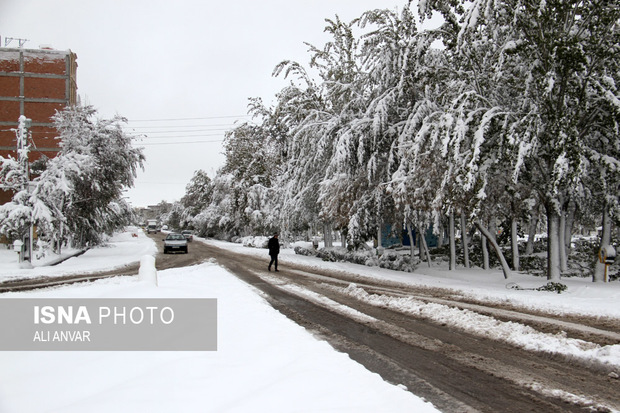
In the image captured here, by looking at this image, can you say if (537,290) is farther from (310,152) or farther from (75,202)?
(75,202)

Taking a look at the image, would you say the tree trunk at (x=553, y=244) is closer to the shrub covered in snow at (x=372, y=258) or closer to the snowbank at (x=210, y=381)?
the shrub covered in snow at (x=372, y=258)

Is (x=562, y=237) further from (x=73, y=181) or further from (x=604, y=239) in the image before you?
(x=73, y=181)

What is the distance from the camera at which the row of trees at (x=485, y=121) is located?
486 inches

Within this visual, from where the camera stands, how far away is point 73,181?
25.2 meters

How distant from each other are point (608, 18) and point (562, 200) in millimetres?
5655

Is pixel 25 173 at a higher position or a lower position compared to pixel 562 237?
higher

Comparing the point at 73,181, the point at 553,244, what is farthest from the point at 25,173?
the point at 553,244

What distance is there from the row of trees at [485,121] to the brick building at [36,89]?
1382 inches

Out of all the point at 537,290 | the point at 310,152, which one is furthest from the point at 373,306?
the point at 310,152

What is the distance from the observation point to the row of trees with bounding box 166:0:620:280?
1235cm

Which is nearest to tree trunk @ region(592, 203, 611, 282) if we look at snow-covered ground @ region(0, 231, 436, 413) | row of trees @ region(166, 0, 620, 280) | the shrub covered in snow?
row of trees @ region(166, 0, 620, 280)

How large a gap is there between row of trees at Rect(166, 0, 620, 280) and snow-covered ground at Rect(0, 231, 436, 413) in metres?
8.71

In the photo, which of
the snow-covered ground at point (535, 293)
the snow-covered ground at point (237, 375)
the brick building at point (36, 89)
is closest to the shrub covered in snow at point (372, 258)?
the snow-covered ground at point (535, 293)

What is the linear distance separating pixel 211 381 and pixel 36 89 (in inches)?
1967
